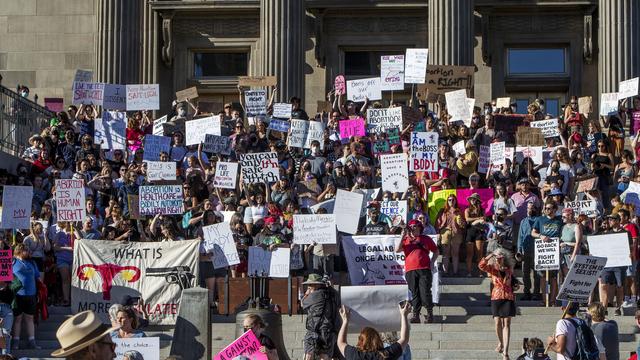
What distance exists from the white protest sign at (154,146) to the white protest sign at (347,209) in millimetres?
4771

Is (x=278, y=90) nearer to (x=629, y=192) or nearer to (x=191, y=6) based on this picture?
(x=191, y=6)

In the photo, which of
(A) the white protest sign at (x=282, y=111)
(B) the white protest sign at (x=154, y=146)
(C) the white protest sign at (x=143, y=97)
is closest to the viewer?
(B) the white protest sign at (x=154, y=146)

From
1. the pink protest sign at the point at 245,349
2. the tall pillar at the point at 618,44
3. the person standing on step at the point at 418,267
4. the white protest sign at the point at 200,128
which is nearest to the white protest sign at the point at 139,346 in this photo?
the pink protest sign at the point at 245,349

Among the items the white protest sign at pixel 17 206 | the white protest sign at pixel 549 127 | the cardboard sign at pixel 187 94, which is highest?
the cardboard sign at pixel 187 94

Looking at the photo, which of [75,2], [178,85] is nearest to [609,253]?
[178,85]

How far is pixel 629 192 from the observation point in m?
24.7

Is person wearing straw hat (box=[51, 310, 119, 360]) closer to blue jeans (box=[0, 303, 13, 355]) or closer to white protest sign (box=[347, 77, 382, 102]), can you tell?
blue jeans (box=[0, 303, 13, 355])

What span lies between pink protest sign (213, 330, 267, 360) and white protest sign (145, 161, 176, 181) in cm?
Result: 1230

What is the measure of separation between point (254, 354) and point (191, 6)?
958 inches

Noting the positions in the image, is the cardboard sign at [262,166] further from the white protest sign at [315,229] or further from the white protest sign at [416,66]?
the white protest sign at [416,66]

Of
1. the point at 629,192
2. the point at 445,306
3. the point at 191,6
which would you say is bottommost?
the point at 445,306

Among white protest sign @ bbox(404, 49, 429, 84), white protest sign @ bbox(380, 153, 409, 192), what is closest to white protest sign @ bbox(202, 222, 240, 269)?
white protest sign @ bbox(380, 153, 409, 192)

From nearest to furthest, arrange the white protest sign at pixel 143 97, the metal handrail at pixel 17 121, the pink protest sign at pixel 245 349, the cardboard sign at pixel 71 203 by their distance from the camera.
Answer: the pink protest sign at pixel 245 349 → the cardboard sign at pixel 71 203 → the white protest sign at pixel 143 97 → the metal handrail at pixel 17 121

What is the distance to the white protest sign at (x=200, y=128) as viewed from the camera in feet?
91.8
